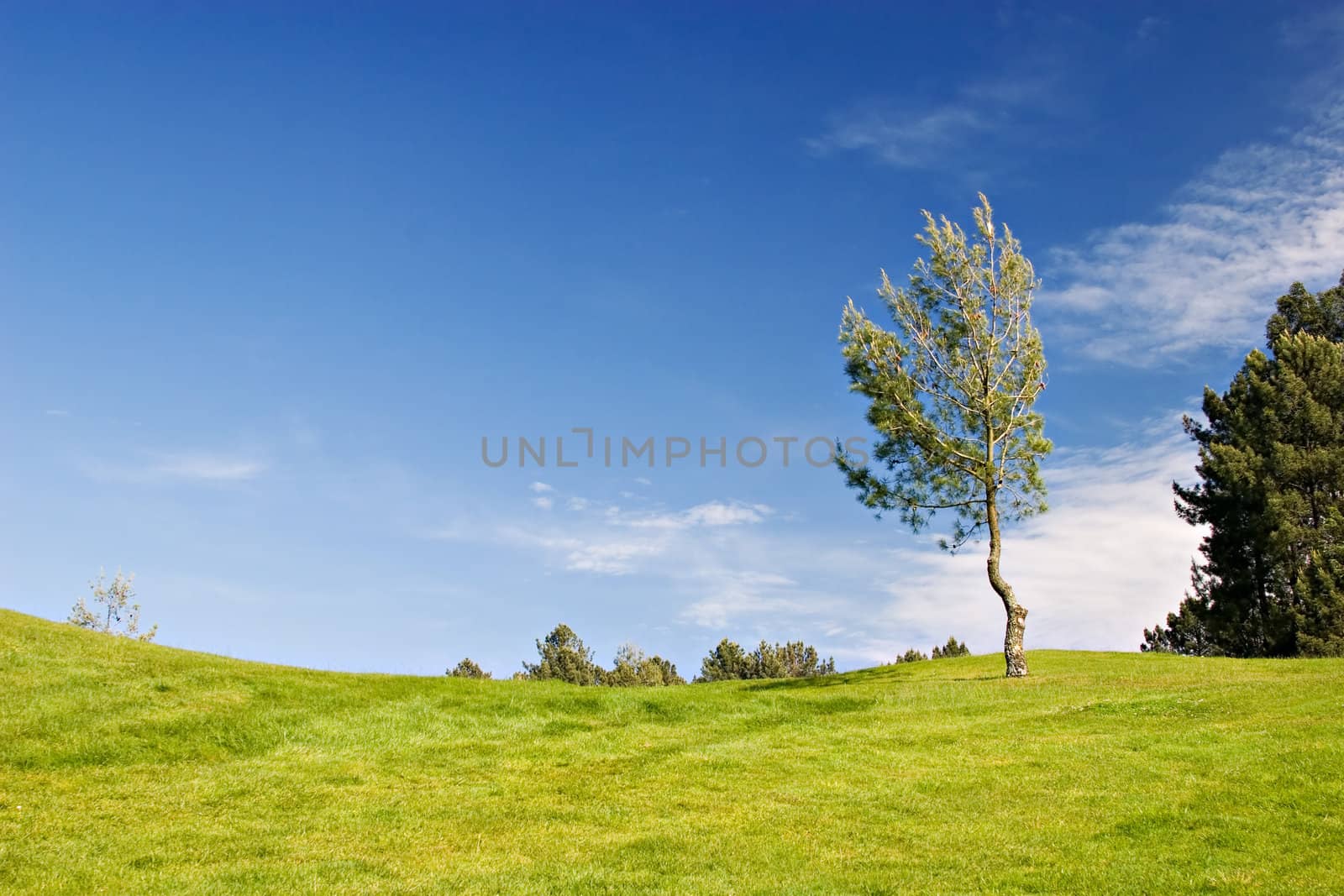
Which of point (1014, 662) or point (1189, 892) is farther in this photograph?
point (1014, 662)

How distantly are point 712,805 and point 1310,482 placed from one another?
55657 mm

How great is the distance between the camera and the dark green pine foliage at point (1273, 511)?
5475cm

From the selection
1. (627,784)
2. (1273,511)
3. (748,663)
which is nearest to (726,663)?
(748,663)

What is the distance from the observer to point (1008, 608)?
38.7 m

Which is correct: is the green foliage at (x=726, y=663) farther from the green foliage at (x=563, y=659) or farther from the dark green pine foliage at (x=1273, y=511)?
the dark green pine foliage at (x=1273, y=511)

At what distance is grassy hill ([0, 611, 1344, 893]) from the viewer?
13156 mm

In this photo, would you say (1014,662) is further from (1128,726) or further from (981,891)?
(981,891)

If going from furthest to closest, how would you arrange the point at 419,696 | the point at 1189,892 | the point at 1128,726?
the point at 419,696
the point at 1128,726
the point at 1189,892

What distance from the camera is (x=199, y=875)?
1264cm

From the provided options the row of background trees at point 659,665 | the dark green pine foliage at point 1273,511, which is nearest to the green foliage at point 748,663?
the row of background trees at point 659,665

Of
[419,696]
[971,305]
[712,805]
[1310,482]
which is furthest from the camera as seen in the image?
[1310,482]

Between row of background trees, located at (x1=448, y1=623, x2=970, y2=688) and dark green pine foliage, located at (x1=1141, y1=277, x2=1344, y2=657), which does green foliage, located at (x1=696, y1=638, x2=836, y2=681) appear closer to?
row of background trees, located at (x1=448, y1=623, x2=970, y2=688)

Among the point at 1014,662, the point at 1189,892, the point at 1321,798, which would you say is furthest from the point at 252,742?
the point at 1014,662

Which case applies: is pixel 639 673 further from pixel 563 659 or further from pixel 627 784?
pixel 627 784
